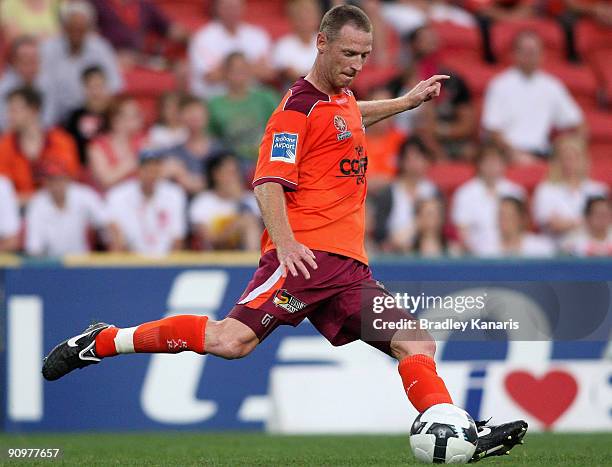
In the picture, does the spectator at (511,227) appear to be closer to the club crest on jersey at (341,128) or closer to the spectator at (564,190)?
the spectator at (564,190)

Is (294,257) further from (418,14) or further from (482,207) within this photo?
(418,14)

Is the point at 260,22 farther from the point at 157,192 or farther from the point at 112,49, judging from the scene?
the point at 157,192

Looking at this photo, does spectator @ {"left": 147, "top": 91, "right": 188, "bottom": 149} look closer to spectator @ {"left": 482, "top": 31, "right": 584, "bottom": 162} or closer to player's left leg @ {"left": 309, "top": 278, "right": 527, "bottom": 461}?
spectator @ {"left": 482, "top": 31, "right": 584, "bottom": 162}

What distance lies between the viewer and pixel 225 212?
11.0 m

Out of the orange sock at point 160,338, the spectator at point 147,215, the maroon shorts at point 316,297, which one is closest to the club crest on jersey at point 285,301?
the maroon shorts at point 316,297

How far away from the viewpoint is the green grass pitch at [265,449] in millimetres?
6617

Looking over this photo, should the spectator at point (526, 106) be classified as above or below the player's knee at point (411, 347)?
above

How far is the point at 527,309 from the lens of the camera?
9.65 meters

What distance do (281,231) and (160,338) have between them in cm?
91

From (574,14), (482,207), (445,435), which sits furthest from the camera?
(574,14)

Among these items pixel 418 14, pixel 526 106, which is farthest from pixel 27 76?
pixel 526 106

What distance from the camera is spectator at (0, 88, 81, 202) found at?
11.2 metres

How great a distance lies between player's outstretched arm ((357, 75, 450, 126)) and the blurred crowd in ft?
12.8

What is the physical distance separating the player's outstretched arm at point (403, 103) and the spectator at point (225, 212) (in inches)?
157
